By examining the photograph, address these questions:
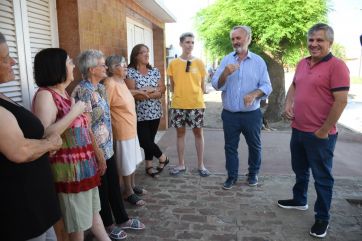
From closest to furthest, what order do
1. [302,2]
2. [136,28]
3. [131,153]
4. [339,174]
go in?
[131,153] → [339,174] → [136,28] → [302,2]

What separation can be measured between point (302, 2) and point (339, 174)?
5.78 meters

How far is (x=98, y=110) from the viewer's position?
2.85 meters

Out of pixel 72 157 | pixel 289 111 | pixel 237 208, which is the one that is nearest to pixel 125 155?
pixel 72 157

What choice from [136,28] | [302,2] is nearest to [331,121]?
[136,28]

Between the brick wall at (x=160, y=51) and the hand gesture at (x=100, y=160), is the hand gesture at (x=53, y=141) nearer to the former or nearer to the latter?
the hand gesture at (x=100, y=160)

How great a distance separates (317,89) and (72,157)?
2.33 m

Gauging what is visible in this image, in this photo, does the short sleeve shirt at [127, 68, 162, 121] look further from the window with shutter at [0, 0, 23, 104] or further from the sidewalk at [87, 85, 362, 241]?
the window with shutter at [0, 0, 23, 104]

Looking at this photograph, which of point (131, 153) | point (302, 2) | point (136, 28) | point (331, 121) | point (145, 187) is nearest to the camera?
point (331, 121)

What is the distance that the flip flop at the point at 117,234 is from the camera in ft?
10.4

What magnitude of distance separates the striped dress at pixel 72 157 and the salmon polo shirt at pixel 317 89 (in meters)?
2.15

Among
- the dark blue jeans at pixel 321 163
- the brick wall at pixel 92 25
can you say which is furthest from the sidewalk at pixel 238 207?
the brick wall at pixel 92 25

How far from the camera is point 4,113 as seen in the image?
1.60 m

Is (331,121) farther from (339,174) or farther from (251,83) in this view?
(339,174)

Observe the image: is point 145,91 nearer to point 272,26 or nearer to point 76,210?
point 76,210
